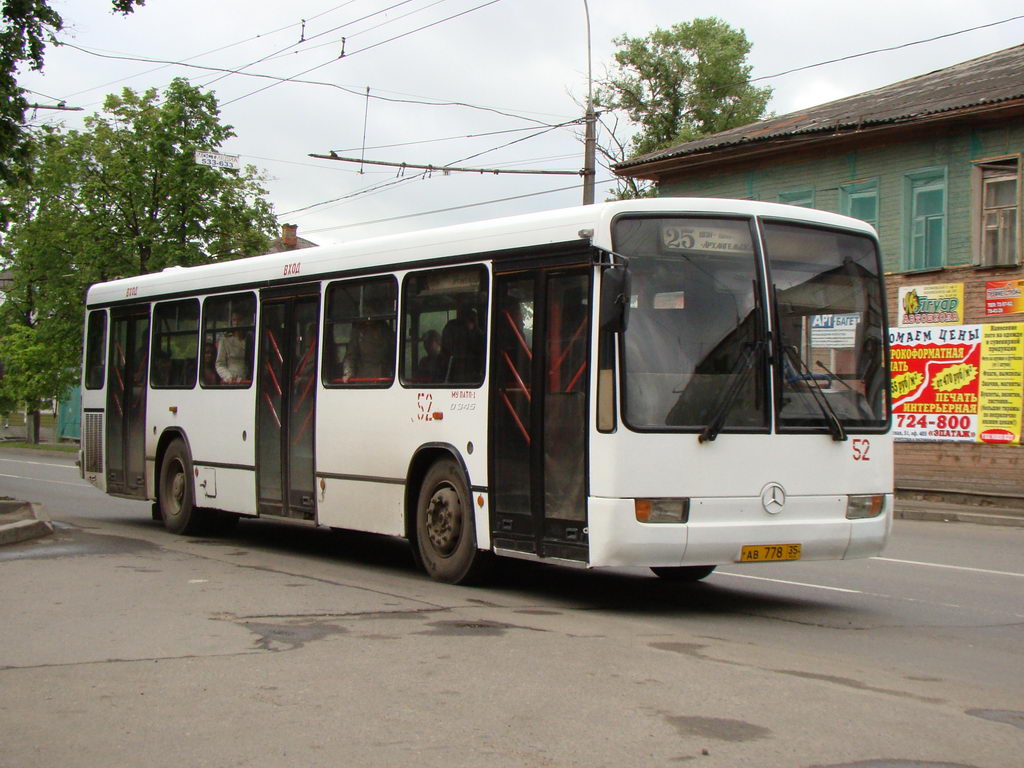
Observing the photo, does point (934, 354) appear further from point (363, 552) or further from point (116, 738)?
point (116, 738)

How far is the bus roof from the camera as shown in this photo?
9219 millimetres

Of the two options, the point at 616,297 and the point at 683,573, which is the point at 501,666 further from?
the point at 683,573

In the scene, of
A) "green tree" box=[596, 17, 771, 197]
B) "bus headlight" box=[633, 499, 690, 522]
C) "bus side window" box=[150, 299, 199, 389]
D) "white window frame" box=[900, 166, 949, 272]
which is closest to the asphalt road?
"bus headlight" box=[633, 499, 690, 522]

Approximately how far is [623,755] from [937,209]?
842 inches

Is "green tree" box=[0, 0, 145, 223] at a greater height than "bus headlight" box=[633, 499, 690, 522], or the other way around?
"green tree" box=[0, 0, 145, 223]

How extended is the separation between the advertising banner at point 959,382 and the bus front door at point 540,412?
14884 millimetres

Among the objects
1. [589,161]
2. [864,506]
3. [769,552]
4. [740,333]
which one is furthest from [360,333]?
[589,161]

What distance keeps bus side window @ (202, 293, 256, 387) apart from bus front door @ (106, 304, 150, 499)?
1.68 metres

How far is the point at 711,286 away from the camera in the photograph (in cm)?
919

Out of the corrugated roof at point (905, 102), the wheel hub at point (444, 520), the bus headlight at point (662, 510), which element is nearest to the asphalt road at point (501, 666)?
the wheel hub at point (444, 520)

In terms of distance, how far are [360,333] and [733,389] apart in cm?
408

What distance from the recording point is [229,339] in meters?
14.2

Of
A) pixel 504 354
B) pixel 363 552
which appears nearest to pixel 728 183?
pixel 363 552

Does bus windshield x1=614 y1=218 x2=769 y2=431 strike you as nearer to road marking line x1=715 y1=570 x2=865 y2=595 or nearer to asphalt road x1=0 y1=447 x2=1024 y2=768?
asphalt road x1=0 y1=447 x2=1024 y2=768
